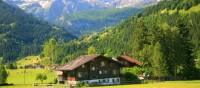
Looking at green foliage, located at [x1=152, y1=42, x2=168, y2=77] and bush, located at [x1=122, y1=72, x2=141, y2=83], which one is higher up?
green foliage, located at [x1=152, y1=42, x2=168, y2=77]

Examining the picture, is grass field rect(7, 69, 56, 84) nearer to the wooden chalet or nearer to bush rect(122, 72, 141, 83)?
the wooden chalet

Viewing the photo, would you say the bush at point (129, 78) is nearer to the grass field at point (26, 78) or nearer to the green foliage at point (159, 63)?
the green foliage at point (159, 63)

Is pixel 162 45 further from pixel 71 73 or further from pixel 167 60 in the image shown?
pixel 71 73

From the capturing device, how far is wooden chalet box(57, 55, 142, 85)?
120 metres

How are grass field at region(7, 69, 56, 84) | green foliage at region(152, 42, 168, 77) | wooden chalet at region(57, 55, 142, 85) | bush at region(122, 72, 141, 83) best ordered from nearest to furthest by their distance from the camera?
bush at region(122, 72, 141, 83) → green foliage at region(152, 42, 168, 77) → wooden chalet at region(57, 55, 142, 85) → grass field at region(7, 69, 56, 84)

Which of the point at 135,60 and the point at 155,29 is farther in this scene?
the point at 135,60

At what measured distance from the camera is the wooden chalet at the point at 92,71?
11988cm

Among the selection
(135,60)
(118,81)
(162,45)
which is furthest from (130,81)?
(135,60)

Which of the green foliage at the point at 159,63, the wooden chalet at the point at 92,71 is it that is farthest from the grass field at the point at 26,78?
the green foliage at the point at 159,63

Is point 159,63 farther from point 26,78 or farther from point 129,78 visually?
point 26,78

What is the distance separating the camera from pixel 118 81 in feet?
397

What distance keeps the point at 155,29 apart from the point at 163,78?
16052 millimetres

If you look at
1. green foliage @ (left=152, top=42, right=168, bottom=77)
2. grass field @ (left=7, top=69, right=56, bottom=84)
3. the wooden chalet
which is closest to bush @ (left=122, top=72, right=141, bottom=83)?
the wooden chalet

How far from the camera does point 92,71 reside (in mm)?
122562
